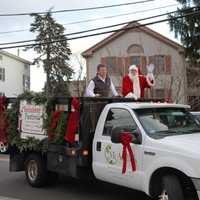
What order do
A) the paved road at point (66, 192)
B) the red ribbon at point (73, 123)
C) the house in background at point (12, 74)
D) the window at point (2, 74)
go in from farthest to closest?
the house in background at point (12, 74) → the window at point (2, 74) → the paved road at point (66, 192) → the red ribbon at point (73, 123)

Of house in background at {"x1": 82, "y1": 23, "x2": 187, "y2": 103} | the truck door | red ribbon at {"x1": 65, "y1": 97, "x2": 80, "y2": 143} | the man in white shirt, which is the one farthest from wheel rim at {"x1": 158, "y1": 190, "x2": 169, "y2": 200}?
house in background at {"x1": 82, "y1": 23, "x2": 187, "y2": 103}

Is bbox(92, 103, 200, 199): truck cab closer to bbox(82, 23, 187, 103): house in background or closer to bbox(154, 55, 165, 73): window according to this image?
bbox(82, 23, 187, 103): house in background

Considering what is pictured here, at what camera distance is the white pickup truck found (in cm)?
616

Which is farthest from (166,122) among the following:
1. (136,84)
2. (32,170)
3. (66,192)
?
(32,170)

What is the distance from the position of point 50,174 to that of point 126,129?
2.79 metres

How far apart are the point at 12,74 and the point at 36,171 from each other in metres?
39.1

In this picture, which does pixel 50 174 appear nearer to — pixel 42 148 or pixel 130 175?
pixel 42 148

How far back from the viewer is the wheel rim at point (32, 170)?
9.17 meters

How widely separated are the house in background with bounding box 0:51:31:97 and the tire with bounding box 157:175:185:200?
122ft

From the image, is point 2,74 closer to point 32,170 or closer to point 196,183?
point 32,170

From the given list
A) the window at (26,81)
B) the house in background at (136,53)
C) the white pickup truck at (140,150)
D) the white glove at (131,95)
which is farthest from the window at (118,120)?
the window at (26,81)

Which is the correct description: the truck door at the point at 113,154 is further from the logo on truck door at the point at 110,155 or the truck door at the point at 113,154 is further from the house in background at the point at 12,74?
the house in background at the point at 12,74

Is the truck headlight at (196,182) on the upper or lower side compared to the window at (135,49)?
lower

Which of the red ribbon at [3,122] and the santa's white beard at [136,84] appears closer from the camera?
the santa's white beard at [136,84]
